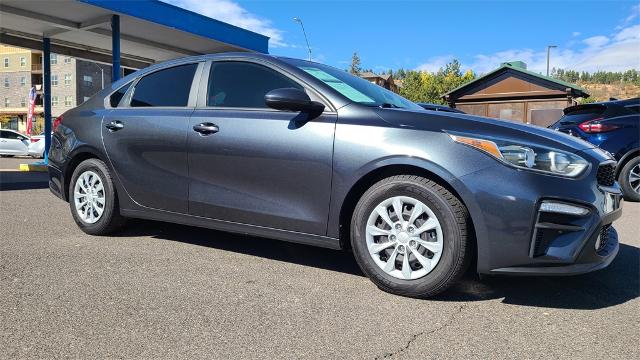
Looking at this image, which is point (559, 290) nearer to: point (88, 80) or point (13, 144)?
point (13, 144)

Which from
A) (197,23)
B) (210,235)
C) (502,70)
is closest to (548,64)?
(502,70)

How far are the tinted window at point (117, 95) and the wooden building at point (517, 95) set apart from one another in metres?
17.3

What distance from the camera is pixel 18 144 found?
2292 cm

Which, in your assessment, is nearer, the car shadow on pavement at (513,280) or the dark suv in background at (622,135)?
the car shadow on pavement at (513,280)

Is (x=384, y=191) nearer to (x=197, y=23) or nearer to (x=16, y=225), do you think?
(x=16, y=225)

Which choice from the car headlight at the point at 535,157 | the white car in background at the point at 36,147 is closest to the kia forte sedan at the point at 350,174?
the car headlight at the point at 535,157

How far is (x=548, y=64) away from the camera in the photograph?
56.5m

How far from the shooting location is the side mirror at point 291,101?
3455mm

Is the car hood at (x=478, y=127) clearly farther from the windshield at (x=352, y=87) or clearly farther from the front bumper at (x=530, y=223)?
the windshield at (x=352, y=87)

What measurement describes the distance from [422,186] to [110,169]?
2.84 metres

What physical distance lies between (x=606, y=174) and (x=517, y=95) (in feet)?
60.6

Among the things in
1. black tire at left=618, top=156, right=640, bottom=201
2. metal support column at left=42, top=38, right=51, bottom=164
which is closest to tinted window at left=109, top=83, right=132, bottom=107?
black tire at left=618, top=156, right=640, bottom=201

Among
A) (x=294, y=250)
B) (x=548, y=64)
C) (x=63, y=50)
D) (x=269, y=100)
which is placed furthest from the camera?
(x=548, y=64)

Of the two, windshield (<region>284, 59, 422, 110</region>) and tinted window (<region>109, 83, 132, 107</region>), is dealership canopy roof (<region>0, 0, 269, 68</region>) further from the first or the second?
windshield (<region>284, 59, 422, 110</region>)
